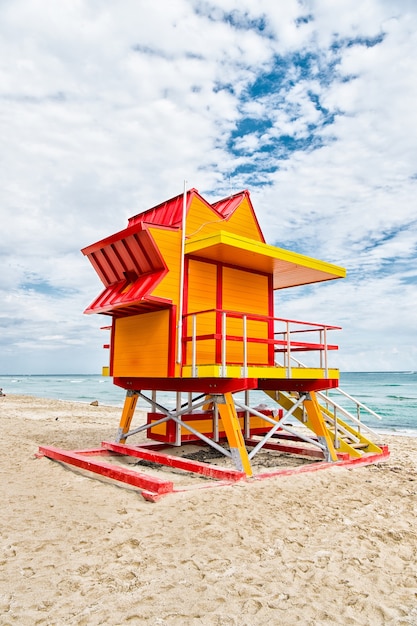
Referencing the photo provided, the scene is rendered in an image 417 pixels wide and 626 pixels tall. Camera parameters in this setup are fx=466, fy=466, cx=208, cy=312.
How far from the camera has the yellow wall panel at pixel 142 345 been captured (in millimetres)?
9898

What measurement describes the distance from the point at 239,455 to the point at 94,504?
9.44 ft

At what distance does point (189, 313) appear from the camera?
980cm

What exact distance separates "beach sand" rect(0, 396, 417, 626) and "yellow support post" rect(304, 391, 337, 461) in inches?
71.9

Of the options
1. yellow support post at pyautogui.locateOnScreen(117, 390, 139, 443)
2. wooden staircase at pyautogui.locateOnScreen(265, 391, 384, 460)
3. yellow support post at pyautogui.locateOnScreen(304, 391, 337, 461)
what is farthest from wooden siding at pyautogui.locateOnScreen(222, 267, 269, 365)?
yellow support post at pyautogui.locateOnScreen(117, 390, 139, 443)

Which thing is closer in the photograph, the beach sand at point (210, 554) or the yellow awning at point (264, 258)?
the beach sand at point (210, 554)

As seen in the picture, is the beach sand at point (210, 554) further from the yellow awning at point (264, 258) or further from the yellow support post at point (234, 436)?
the yellow awning at point (264, 258)

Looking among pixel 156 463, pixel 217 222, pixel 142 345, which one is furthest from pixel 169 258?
pixel 156 463

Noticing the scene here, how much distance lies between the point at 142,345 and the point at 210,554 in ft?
19.1

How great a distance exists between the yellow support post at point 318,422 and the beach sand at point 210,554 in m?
1.83

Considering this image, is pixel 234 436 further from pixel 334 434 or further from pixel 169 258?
pixel 334 434

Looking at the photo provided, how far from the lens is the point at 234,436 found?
Answer: 8938 millimetres

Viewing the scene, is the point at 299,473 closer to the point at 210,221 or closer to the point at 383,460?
the point at 383,460

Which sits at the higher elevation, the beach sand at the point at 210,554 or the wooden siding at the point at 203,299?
the wooden siding at the point at 203,299

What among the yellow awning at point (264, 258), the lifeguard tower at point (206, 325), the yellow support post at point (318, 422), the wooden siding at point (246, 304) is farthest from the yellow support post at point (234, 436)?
the yellow awning at point (264, 258)
